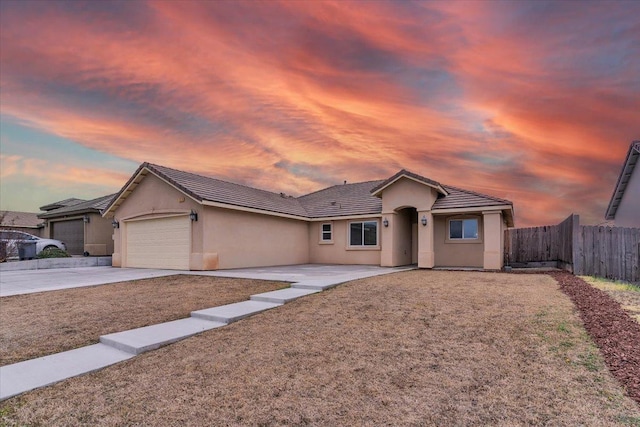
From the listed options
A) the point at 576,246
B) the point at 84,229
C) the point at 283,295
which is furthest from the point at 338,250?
the point at 84,229

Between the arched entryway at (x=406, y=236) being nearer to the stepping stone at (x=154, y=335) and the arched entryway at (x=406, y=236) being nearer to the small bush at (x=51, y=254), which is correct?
the stepping stone at (x=154, y=335)

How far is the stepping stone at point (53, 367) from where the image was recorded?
410 cm

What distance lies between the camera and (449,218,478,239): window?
665 inches

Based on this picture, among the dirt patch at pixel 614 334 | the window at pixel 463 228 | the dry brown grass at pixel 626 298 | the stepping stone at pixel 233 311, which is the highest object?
the window at pixel 463 228

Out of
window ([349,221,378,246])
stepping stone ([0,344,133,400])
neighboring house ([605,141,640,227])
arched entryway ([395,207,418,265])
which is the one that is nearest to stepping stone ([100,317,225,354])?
stepping stone ([0,344,133,400])

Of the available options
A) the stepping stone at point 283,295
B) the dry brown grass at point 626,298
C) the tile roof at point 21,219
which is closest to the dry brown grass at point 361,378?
the stepping stone at point 283,295

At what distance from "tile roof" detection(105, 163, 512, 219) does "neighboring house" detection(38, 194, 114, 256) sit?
4382 millimetres

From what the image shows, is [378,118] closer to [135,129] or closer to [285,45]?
[285,45]

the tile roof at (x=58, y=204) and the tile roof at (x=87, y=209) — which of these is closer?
the tile roof at (x=87, y=209)

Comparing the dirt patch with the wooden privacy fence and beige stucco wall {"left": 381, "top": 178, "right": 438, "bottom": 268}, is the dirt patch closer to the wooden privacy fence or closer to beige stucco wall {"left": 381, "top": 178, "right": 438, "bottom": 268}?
the wooden privacy fence

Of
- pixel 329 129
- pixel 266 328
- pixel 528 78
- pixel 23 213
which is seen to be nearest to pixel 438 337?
pixel 266 328

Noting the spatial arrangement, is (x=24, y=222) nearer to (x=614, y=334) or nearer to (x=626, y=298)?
(x=614, y=334)

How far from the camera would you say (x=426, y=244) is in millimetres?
16312

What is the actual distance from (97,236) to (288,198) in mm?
12398
